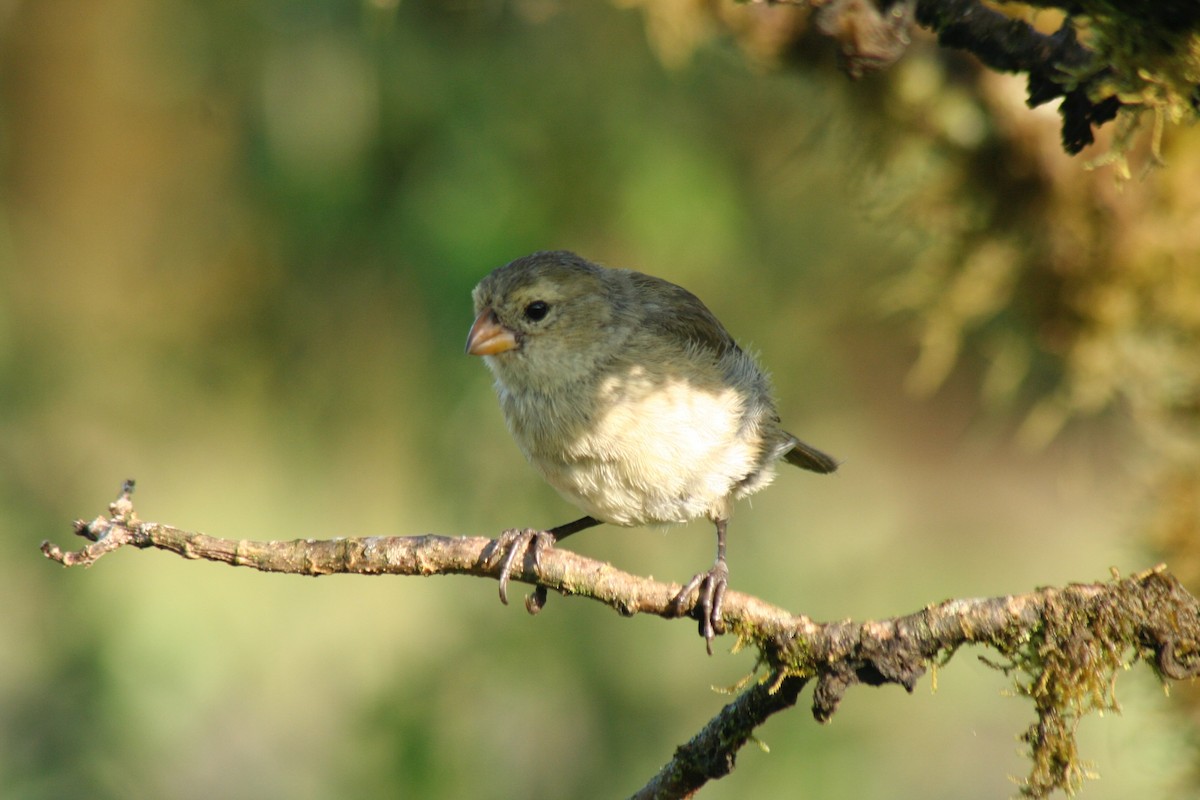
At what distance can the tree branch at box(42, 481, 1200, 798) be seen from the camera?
217 centimetres

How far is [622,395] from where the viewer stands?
331 cm

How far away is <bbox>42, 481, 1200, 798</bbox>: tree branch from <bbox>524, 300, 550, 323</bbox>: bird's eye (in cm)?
127

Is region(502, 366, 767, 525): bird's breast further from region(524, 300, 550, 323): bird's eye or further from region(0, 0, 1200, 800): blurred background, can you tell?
region(0, 0, 1200, 800): blurred background

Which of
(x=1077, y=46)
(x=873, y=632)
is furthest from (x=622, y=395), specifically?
(x=1077, y=46)

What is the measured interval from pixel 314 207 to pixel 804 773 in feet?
10.1

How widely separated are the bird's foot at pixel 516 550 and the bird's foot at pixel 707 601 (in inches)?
12.6

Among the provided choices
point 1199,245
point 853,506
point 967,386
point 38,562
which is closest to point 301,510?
point 38,562

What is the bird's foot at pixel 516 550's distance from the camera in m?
2.46

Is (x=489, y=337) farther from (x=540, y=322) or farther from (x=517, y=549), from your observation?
(x=517, y=549)

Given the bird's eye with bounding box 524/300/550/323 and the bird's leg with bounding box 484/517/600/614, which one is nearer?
the bird's leg with bounding box 484/517/600/614

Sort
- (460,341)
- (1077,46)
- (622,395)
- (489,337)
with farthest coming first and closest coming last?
(460,341) → (489,337) → (622,395) → (1077,46)

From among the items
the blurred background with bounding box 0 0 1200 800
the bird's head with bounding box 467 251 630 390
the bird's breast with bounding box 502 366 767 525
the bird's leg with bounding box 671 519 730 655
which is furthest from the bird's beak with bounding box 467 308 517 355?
the bird's leg with bounding box 671 519 730 655

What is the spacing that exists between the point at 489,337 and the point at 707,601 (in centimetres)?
122

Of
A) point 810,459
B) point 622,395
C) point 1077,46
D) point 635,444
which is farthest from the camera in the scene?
point 810,459
